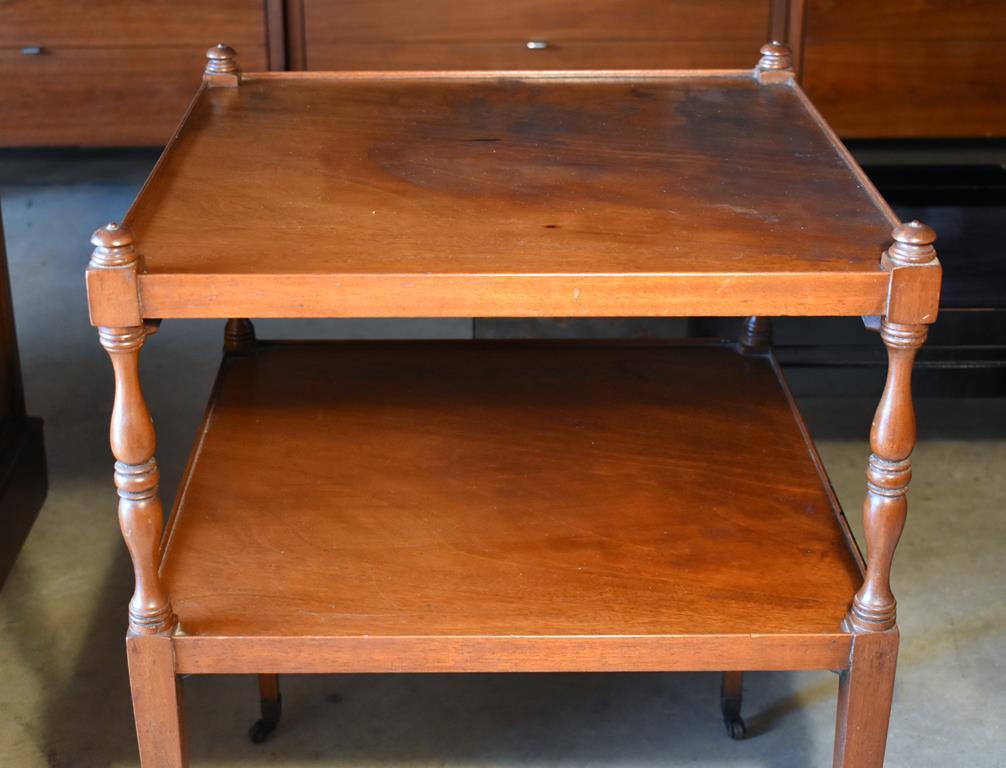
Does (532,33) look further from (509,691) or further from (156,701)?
→ (156,701)

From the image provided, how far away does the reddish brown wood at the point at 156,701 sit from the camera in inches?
49.4

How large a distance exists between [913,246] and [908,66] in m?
1.90

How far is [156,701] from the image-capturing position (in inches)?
50.1

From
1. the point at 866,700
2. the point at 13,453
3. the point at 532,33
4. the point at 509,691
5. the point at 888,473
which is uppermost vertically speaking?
the point at 532,33

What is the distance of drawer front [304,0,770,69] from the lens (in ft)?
9.37

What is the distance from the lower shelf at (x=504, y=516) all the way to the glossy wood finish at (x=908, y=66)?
137 cm

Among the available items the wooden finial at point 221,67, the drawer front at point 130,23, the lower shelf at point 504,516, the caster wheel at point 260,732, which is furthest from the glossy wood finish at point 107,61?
the caster wheel at point 260,732

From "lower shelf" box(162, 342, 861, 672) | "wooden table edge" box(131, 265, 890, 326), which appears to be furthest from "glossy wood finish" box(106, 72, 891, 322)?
"lower shelf" box(162, 342, 861, 672)

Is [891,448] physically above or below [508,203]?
below

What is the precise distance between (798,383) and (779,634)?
3.62ft

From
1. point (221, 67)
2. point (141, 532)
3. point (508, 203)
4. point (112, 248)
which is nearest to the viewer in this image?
point (112, 248)

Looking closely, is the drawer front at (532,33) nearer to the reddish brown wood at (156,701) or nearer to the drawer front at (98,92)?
the drawer front at (98,92)

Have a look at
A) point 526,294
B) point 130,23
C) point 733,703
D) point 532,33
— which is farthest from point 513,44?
point 526,294

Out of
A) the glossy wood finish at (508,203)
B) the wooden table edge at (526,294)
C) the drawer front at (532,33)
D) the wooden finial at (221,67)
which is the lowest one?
the drawer front at (532,33)
